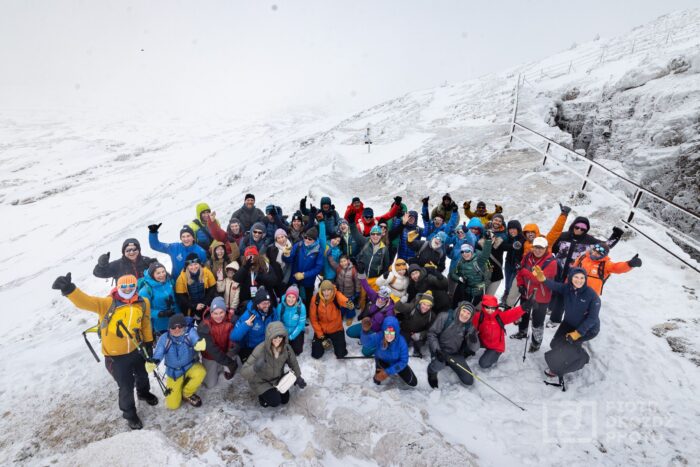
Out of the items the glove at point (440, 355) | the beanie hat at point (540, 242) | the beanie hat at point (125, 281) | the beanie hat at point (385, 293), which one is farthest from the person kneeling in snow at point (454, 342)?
the beanie hat at point (125, 281)

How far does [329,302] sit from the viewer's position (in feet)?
19.1

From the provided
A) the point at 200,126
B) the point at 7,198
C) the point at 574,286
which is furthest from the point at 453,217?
the point at 200,126

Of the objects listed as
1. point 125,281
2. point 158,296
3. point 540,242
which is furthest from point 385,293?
point 125,281

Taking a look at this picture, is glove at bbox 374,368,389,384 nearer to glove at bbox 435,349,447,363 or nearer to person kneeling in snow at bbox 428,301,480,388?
person kneeling in snow at bbox 428,301,480,388

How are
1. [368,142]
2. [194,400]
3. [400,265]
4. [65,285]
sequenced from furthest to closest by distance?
[368,142] → [400,265] → [194,400] → [65,285]

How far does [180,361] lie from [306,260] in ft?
9.04

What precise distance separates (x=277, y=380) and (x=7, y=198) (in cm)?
4959

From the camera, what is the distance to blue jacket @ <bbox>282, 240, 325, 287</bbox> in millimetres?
6484

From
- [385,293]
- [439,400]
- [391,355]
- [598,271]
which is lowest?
[439,400]

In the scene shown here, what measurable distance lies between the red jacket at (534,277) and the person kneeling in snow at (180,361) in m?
5.40

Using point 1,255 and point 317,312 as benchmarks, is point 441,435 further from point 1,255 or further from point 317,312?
point 1,255

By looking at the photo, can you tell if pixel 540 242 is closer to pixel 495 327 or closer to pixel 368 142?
pixel 495 327

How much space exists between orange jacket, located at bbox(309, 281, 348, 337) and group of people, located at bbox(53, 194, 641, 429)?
22mm

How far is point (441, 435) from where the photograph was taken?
424 centimetres
